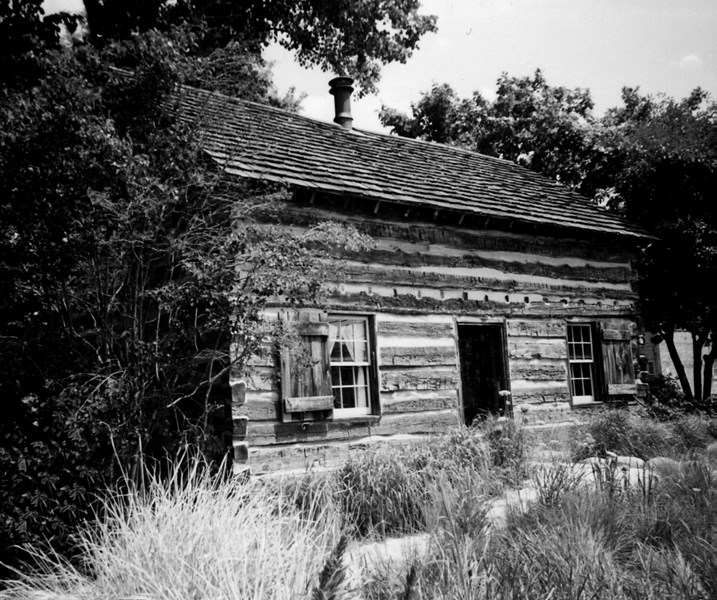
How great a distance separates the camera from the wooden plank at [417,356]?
380 inches

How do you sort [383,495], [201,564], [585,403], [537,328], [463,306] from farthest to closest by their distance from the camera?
[585,403] → [537,328] → [463,306] → [383,495] → [201,564]

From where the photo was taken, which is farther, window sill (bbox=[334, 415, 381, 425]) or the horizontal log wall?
window sill (bbox=[334, 415, 381, 425])

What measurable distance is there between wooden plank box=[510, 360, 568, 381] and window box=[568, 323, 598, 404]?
0.47m

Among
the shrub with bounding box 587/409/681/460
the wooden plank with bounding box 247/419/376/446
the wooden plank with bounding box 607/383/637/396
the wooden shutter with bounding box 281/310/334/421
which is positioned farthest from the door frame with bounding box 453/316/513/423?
the wooden shutter with bounding box 281/310/334/421

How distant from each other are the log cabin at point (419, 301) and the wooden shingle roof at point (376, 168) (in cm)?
5

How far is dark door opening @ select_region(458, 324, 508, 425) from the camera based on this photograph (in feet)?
36.7

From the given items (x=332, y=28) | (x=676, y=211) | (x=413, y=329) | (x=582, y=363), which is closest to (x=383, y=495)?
(x=413, y=329)

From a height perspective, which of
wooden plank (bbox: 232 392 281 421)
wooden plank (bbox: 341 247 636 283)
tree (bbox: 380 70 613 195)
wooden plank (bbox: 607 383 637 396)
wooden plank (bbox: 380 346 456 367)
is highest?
tree (bbox: 380 70 613 195)

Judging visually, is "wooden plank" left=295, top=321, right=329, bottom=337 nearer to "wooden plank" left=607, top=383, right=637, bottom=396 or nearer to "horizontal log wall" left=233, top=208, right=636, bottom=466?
"horizontal log wall" left=233, top=208, right=636, bottom=466

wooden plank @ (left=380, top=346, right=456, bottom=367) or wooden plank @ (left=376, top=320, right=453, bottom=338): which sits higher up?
wooden plank @ (left=376, top=320, right=453, bottom=338)

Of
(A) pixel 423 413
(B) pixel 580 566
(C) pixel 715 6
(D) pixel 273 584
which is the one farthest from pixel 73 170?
(C) pixel 715 6

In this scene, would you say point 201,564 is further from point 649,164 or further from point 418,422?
point 649,164

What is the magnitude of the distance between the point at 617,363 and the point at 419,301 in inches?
179

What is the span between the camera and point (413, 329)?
9984mm
